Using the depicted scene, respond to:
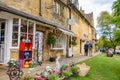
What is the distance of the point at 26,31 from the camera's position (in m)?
15.7

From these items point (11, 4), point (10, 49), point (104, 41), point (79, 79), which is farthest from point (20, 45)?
point (104, 41)

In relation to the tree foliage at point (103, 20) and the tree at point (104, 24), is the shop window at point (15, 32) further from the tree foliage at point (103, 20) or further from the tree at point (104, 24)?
the tree foliage at point (103, 20)

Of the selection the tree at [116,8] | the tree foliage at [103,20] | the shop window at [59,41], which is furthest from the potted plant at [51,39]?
the tree foliage at [103,20]

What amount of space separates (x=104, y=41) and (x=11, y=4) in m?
60.5

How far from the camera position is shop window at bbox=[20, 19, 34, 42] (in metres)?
15.2

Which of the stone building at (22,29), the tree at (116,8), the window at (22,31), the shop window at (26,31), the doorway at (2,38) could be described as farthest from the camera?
the tree at (116,8)

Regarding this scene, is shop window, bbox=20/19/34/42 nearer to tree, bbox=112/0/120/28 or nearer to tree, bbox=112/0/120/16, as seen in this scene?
tree, bbox=112/0/120/28

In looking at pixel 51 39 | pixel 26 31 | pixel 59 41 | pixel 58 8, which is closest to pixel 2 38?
pixel 26 31

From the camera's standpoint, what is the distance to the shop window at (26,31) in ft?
49.9

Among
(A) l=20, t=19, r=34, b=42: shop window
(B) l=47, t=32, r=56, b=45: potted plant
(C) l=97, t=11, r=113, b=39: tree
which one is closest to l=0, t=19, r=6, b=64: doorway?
(A) l=20, t=19, r=34, b=42: shop window

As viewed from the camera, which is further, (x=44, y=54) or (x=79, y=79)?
(x=44, y=54)

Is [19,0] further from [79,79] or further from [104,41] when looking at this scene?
[104,41]

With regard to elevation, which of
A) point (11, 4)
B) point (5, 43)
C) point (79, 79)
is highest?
point (11, 4)

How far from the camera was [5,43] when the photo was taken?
47.2ft
